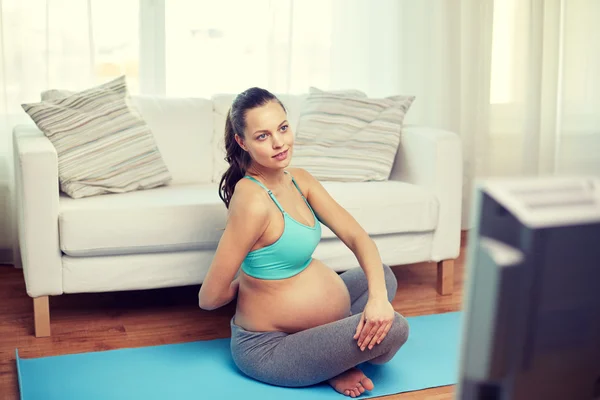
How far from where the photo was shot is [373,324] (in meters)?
1.90

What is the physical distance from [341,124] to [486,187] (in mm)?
2717

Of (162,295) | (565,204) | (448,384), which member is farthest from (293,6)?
(565,204)

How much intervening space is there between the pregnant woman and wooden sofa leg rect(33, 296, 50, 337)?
2.11 ft

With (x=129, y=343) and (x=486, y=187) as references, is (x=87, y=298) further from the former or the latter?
(x=486, y=187)

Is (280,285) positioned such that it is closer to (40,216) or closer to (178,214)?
(178,214)

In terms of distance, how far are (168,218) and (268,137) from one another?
24.6 inches

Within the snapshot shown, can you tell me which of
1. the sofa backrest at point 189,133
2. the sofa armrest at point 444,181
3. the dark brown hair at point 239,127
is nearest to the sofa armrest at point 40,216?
the dark brown hair at point 239,127

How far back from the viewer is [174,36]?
11.2 feet

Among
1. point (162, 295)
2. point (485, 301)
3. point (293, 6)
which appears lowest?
point (162, 295)

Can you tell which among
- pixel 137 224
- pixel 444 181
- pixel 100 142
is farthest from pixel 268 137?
pixel 444 181

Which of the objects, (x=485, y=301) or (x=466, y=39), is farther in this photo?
(x=466, y=39)

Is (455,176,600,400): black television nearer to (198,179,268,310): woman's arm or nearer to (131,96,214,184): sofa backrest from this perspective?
(198,179,268,310): woman's arm

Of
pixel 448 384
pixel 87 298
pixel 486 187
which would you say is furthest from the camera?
pixel 87 298

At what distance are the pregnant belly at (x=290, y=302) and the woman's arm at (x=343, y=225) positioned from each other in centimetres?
12
